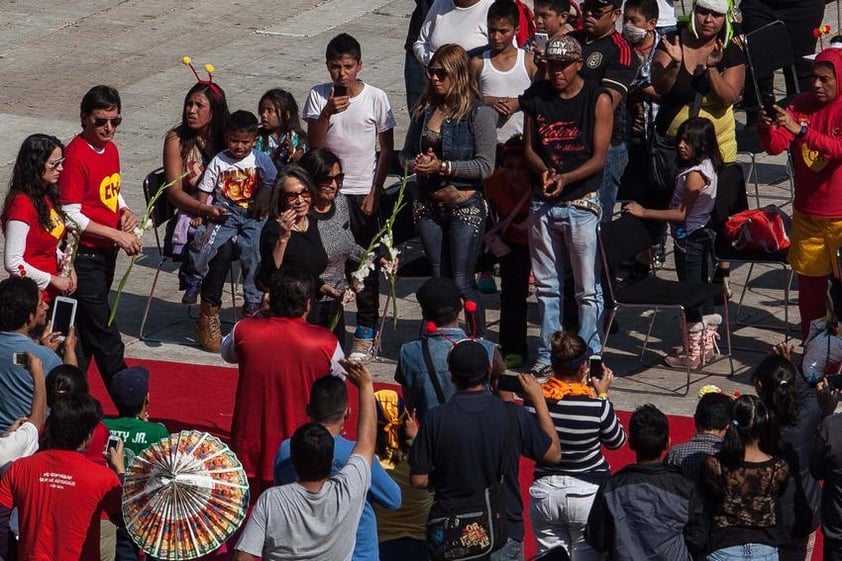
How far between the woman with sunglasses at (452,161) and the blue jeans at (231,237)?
1184 millimetres

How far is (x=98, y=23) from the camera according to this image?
19.2 meters

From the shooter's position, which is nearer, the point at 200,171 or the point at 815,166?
the point at 815,166

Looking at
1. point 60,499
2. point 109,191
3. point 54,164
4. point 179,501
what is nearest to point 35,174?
point 54,164

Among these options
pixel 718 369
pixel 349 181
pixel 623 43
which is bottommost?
pixel 718 369

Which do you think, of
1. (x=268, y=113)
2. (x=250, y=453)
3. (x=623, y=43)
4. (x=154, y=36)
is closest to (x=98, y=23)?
(x=154, y=36)

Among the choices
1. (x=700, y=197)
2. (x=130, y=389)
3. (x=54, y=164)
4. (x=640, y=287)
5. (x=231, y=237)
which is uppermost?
(x=54, y=164)

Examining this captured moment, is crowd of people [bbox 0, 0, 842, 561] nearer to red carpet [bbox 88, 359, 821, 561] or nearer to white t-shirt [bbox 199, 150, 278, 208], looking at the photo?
white t-shirt [bbox 199, 150, 278, 208]

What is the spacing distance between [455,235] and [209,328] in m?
2.01

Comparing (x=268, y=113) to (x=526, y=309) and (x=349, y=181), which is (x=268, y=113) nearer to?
(x=349, y=181)

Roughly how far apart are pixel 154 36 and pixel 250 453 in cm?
1106

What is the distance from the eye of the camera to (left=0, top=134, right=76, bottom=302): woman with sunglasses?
32.2ft

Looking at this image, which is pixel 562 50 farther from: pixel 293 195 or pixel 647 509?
pixel 647 509

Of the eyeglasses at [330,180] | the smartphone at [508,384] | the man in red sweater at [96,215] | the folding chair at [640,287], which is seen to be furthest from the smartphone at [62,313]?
the folding chair at [640,287]

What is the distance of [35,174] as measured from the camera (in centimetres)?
982
